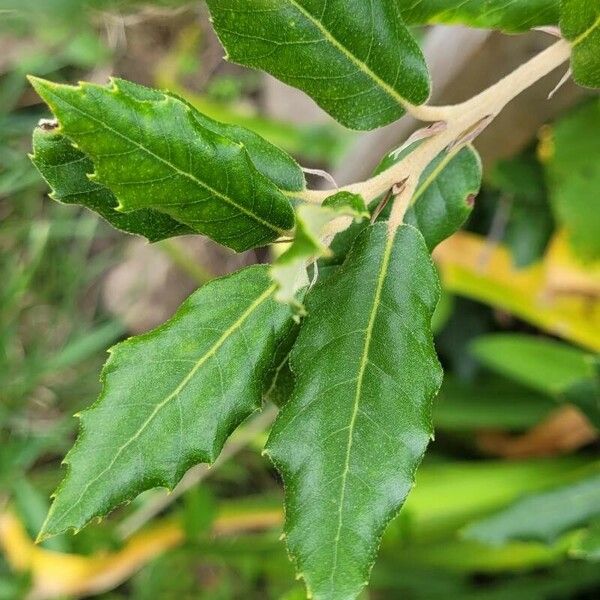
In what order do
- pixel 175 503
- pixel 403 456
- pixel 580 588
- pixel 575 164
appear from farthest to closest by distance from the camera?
pixel 175 503
pixel 580 588
pixel 575 164
pixel 403 456

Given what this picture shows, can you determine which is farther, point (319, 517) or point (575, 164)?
point (575, 164)

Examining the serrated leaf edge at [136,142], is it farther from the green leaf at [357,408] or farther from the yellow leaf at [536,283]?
the yellow leaf at [536,283]

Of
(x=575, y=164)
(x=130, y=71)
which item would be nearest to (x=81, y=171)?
(x=575, y=164)

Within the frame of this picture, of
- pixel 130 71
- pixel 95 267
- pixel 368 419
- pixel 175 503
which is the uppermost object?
pixel 368 419

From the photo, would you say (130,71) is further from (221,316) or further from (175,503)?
(221,316)

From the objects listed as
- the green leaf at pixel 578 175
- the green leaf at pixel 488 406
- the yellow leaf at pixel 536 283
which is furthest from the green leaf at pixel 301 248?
the green leaf at pixel 488 406

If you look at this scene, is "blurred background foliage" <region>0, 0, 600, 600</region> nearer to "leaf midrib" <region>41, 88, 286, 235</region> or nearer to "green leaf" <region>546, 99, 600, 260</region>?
"green leaf" <region>546, 99, 600, 260</region>
